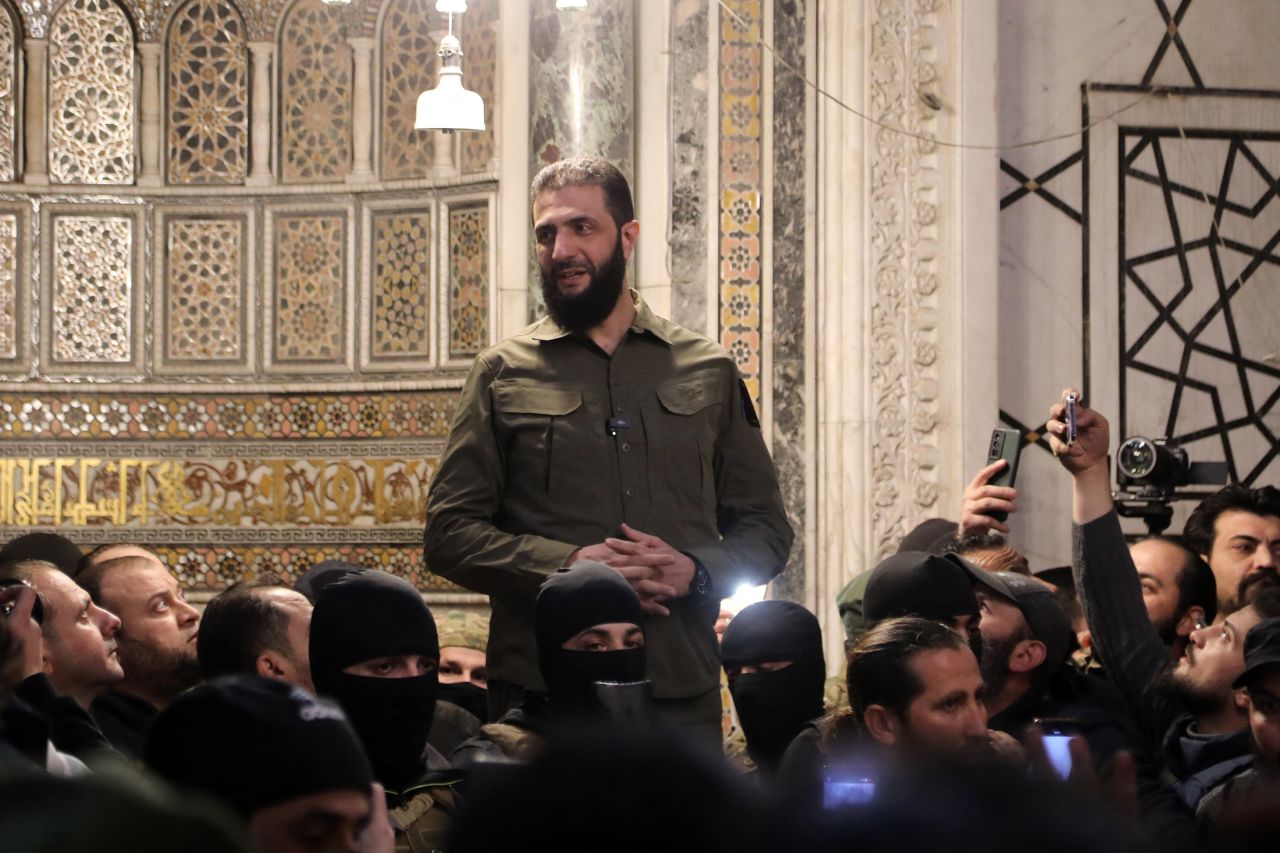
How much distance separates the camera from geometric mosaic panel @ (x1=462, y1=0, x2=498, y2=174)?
9148mm

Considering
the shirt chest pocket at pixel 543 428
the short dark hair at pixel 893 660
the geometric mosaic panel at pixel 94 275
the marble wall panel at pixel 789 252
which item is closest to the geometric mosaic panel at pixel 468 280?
the marble wall panel at pixel 789 252

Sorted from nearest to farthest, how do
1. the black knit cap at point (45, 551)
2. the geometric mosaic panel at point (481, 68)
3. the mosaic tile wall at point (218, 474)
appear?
1. the black knit cap at point (45, 551)
2. the geometric mosaic panel at point (481, 68)
3. the mosaic tile wall at point (218, 474)

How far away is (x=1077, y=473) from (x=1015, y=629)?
448 millimetres

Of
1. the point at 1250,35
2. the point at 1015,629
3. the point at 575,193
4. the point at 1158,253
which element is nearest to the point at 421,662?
the point at 575,193

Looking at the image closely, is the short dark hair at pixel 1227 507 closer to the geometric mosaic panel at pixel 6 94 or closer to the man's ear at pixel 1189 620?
the man's ear at pixel 1189 620

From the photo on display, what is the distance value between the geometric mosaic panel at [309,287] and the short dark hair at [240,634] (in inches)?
222

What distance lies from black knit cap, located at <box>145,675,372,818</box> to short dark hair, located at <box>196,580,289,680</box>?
2.01 meters

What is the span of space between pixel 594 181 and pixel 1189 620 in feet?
6.75

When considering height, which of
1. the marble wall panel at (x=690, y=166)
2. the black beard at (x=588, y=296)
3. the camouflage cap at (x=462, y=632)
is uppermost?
the marble wall panel at (x=690, y=166)

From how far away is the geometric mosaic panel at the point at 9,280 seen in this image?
9828mm

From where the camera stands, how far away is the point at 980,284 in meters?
8.12

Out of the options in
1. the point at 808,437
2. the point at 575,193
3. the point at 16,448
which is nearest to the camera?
the point at 575,193

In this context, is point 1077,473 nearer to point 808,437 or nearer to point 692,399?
point 692,399

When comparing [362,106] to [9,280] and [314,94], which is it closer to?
[314,94]
